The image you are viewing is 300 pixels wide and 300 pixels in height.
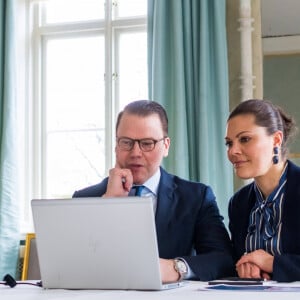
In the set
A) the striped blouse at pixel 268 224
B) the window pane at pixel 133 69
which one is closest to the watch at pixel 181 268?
the striped blouse at pixel 268 224

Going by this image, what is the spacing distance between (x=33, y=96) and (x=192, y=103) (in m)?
1.23

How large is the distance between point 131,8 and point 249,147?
83.7 inches

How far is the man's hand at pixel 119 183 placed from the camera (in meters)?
2.19

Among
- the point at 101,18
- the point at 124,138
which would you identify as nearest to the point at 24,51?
the point at 101,18

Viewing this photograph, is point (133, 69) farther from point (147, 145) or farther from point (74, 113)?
point (147, 145)

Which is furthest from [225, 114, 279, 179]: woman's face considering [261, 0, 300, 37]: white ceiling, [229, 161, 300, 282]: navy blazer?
[261, 0, 300, 37]: white ceiling

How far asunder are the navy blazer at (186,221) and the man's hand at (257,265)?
189 millimetres

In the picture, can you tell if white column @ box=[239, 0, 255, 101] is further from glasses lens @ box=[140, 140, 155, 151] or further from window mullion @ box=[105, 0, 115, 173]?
glasses lens @ box=[140, 140, 155, 151]

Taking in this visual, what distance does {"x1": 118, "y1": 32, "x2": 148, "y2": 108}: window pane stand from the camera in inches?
157

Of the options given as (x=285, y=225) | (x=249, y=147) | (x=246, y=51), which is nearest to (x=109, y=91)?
(x=246, y=51)

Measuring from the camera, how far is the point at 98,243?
159 centimetres

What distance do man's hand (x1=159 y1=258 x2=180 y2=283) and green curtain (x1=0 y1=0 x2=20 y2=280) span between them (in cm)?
212

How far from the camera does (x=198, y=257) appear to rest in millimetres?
1967

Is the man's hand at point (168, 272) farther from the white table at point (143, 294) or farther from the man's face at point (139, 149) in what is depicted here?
the man's face at point (139, 149)
